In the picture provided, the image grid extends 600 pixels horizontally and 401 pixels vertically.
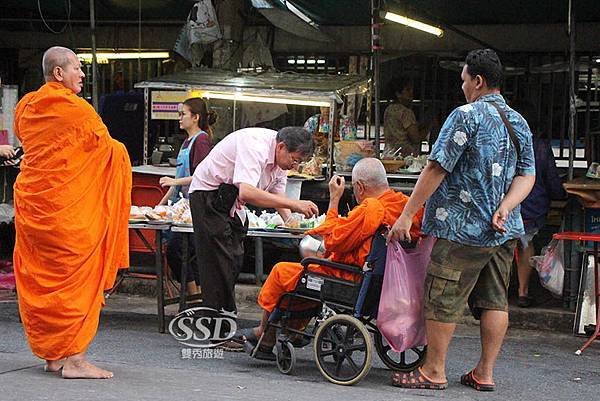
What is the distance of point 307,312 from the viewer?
22.1ft

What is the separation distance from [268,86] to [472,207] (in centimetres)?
480

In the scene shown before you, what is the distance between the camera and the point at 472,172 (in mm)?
5926

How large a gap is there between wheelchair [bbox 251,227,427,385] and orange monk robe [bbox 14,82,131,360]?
3.80 ft

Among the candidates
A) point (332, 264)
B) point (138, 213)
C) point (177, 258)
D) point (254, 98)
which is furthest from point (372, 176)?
point (254, 98)

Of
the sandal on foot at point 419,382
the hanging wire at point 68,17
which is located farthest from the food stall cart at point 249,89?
the sandal on foot at point 419,382

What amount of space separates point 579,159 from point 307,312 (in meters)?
5.70

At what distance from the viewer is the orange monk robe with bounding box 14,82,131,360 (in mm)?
6047

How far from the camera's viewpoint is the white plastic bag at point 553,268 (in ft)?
28.1

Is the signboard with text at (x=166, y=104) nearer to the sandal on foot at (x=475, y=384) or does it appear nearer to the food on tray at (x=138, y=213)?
the food on tray at (x=138, y=213)

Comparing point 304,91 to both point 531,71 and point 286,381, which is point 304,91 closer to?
point 531,71

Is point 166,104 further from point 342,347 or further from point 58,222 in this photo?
point 342,347

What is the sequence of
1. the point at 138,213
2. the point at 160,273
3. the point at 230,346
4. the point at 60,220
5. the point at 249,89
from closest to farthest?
the point at 60,220
the point at 230,346
the point at 160,273
the point at 138,213
the point at 249,89

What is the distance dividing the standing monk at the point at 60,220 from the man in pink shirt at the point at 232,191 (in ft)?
3.16

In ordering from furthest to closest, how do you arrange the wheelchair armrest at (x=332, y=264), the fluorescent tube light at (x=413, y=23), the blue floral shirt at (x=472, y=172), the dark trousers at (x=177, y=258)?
the fluorescent tube light at (x=413, y=23) < the dark trousers at (x=177, y=258) < the wheelchair armrest at (x=332, y=264) < the blue floral shirt at (x=472, y=172)
